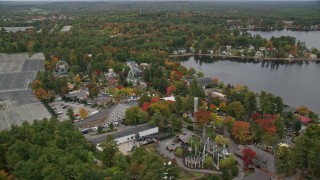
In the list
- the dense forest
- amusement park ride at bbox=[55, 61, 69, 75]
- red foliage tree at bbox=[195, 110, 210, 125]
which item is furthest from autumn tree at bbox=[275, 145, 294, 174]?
amusement park ride at bbox=[55, 61, 69, 75]

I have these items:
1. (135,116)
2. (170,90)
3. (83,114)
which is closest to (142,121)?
(135,116)

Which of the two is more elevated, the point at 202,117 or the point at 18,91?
the point at 202,117

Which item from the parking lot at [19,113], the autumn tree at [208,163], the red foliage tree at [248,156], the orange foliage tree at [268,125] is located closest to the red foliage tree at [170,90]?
the orange foliage tree at [268,125]

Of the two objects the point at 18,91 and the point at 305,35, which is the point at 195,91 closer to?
the point at 18,91

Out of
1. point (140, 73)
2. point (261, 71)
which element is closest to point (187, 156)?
point (140, 73)

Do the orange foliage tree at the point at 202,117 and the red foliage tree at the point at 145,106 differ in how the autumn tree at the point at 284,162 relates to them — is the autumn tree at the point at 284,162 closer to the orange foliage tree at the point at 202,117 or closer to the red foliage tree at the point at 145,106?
the orange foliage tree at the point at 202,117

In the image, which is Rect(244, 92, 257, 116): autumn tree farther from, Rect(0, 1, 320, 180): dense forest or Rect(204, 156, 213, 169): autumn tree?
Rect(204, 156, 213, 169): autumn tree
